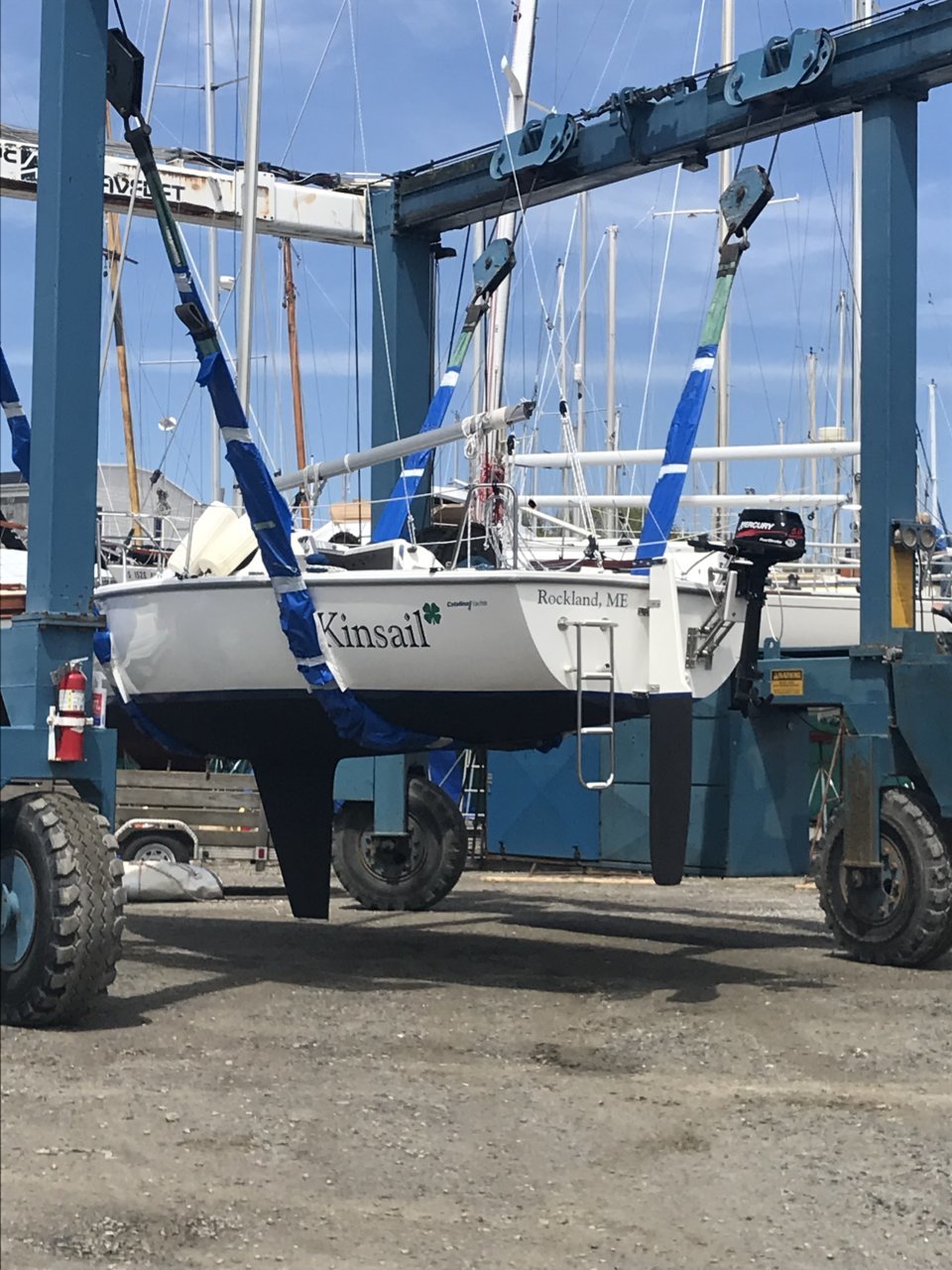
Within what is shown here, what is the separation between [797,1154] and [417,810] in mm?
7362

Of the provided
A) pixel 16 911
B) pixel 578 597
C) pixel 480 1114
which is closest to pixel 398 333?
pixel 578 597

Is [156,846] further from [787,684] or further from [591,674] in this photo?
[591,674]

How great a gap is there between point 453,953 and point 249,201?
20.8 feet

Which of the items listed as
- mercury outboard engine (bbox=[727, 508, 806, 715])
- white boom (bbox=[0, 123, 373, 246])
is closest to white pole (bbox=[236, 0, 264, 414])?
white boom (bbox=[0, 123, 373, 246])

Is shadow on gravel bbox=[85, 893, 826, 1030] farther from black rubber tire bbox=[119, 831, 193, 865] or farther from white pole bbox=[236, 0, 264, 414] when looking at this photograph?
white pole bbox=[236, 0, 264, 414]

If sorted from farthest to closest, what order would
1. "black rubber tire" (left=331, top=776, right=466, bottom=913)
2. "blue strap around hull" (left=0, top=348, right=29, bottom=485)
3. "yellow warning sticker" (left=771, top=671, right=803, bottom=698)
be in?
1. "black rubber tire" (left=331, top=776, right=466, bottom=913)
2. "yellow warning sticker" (left=771, top=671, right=803, bottom=698)
3. "blue strap around hull" (left=0, top=348, right=29, bottom=485)

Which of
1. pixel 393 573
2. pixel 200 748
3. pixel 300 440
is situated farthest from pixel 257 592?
pixel 300 440

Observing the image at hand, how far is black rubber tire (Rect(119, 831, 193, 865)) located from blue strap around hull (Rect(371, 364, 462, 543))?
4.82m

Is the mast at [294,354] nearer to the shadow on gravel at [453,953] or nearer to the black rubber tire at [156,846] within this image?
the black rubber tire at [156,846]

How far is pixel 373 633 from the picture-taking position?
948 centimetres

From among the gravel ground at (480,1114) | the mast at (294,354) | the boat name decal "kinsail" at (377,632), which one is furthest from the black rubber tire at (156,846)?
the mast at (294,354)

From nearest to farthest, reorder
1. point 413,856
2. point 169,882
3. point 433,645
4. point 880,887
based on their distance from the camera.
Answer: point 433,645, point 880,887, point 413,856, point 169,882

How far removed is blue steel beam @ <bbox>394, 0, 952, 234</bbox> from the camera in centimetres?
1060

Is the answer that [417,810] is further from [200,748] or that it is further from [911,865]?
[911,865]
